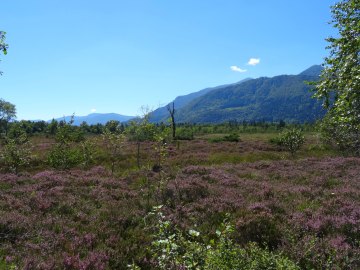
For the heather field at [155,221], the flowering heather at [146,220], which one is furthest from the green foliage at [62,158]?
the flowering heather at [146,220]

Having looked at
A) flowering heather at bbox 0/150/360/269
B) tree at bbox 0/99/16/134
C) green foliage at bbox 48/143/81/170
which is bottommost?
flowering heather at bbox 0/150/360/269

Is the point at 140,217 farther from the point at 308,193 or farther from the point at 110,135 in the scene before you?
the point at 110,135

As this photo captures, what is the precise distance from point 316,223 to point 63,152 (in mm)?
17884

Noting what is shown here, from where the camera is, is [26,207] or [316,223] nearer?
[316,223]

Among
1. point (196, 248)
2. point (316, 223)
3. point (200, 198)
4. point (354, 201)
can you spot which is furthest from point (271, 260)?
point (354, 201)

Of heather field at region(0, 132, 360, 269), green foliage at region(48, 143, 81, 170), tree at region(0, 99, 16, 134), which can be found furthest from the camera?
tree at region(0, 99, 16, 134)

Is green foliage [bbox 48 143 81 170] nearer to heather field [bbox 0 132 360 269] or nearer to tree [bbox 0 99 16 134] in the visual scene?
heather field [bbox 0 132 360 269]

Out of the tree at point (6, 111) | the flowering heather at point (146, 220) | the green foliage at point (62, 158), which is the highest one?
the tree at point (6, 111)

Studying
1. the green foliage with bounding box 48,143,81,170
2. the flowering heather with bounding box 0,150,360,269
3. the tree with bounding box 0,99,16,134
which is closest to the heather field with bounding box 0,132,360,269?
the flowering heather with bounding box 0,150,360,269

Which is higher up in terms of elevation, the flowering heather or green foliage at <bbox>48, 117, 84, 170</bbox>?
green foliage at <bbox>48, 117, 84, 170</bbox>

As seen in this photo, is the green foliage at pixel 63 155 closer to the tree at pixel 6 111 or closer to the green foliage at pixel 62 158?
the green foliage at pixel 62 158

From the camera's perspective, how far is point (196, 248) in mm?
4688

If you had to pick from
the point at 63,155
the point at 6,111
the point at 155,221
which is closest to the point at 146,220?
the point at 155,221

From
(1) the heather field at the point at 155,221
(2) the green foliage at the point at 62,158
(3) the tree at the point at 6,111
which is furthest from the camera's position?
(3) the tree at the point at 6,111
